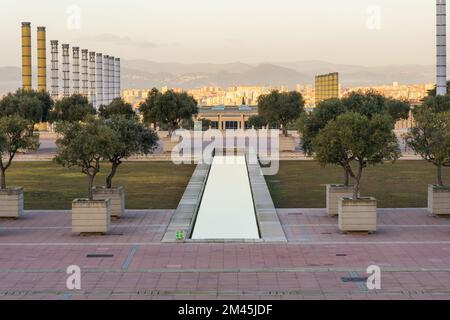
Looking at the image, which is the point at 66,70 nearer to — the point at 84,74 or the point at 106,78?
the point at 84,74

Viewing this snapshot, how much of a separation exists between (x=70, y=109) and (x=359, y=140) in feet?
162

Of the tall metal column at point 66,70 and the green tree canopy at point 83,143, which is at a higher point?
the tall metal column at point 66,70

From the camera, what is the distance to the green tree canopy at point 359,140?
2545cm

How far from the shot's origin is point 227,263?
19.8 m

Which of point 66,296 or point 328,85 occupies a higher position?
point 328,85

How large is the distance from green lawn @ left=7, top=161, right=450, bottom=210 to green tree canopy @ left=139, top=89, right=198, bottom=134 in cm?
1191

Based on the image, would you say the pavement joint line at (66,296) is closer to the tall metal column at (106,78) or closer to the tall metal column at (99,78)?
the tall metal column at (99,78)

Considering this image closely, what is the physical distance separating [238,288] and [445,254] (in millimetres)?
6749

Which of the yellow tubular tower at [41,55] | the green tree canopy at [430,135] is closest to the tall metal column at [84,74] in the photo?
the yellow tubular tower at [41,55]

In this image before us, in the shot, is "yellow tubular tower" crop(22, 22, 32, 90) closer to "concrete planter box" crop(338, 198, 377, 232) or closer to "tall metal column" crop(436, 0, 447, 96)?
"tall metal column" crop(436, 0, 447, 96)

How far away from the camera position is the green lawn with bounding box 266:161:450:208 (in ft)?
104

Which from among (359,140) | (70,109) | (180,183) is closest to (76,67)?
(70,109)

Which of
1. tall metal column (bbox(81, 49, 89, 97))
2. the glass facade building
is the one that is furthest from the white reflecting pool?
the glass facade building

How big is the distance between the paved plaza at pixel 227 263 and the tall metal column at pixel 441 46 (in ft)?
146
